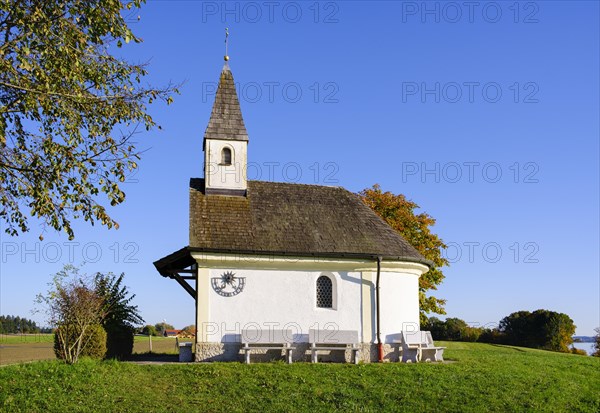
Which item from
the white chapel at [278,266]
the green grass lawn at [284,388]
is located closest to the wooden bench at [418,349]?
the white chapel at [278,266]

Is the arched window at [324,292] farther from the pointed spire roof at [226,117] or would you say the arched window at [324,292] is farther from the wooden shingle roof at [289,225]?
the pointed spire roof at [226,117]

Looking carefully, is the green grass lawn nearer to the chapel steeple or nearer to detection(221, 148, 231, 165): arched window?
the chapel steeple

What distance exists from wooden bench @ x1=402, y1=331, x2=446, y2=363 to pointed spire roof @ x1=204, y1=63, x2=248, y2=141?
9.39m

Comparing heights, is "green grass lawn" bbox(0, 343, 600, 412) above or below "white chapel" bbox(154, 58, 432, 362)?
below

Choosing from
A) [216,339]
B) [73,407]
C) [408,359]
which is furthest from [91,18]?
[408,359]

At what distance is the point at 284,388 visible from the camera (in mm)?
14781

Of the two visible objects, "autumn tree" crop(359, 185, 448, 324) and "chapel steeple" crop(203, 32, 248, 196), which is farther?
"autumn tree" crop(359, 185, 448, 324)

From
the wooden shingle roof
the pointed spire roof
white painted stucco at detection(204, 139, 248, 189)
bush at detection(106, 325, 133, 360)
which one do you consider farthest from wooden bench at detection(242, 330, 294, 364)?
the pointed spire roof

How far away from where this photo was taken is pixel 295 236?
2141 cm

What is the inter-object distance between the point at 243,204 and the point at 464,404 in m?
11.2

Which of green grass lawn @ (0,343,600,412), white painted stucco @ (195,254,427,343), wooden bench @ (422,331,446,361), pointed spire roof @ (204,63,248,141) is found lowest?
green grass lawn @ (0,343,600,412)

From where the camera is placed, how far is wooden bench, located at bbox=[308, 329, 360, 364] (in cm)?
1964

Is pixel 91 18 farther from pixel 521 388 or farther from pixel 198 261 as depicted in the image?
pixel 521 388

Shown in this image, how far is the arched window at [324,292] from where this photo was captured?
2100 centimetres
